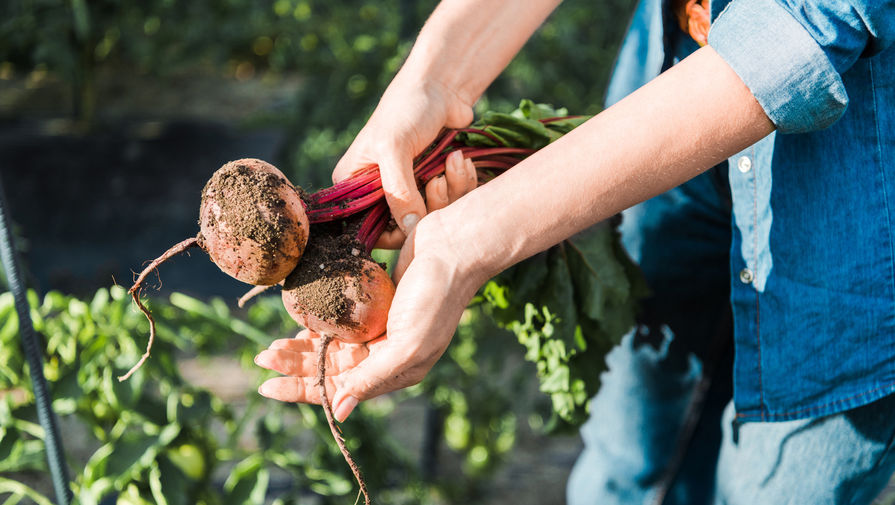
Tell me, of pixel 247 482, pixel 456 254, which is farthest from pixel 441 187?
pixel 247 482

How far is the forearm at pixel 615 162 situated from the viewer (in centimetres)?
81

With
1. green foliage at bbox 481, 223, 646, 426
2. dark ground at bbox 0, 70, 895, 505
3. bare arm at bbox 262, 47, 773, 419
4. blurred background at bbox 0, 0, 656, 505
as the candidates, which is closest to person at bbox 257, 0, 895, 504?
bare arm at bbox 262, 47, 773, 419

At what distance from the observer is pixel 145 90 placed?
5359 mm

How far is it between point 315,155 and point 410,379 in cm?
167

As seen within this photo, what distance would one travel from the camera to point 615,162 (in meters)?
0.83

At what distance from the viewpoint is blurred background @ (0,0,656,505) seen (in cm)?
149

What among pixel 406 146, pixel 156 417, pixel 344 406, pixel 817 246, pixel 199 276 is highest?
pixel 199 276

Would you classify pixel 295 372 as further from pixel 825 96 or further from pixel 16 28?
pixel 16 28

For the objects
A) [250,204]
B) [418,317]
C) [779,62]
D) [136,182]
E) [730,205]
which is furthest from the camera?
[136,182]

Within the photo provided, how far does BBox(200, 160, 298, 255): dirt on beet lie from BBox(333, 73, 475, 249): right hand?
159mm

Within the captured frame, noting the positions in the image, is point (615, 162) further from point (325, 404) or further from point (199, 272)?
point (199, 272)

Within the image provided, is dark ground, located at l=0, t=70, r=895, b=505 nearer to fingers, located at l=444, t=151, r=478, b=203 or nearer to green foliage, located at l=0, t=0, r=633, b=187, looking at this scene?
green foliage, located at l=0, t=0, r=633, b=187

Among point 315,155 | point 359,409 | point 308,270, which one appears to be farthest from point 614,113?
point 315,155

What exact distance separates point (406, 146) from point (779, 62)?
1.76 ft
